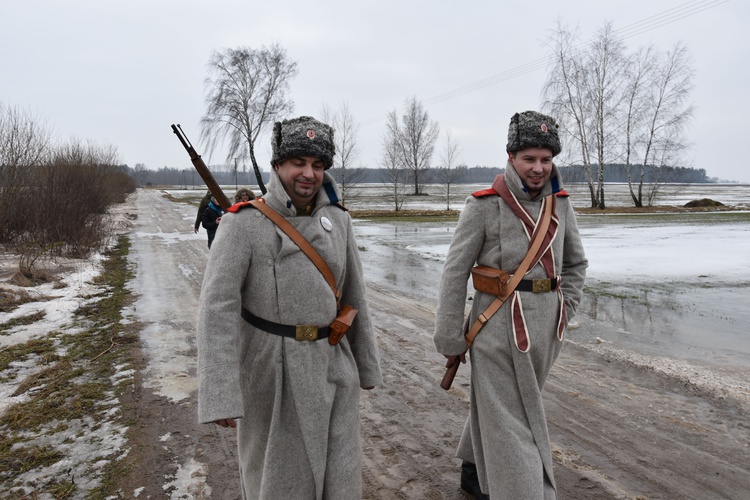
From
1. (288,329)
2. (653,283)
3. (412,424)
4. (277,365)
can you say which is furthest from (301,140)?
(653,283)

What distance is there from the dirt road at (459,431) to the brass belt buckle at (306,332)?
1505mm

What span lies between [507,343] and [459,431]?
161 centimetres

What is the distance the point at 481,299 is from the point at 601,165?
34874 mm

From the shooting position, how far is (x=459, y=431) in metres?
4.01

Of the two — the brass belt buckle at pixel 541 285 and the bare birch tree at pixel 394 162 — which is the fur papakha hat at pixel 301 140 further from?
the bare birch tree at pixel 394 162

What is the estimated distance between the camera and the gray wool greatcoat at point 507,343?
257cm

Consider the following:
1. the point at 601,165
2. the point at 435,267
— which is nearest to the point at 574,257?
the point at 435,267

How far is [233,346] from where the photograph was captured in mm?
2150

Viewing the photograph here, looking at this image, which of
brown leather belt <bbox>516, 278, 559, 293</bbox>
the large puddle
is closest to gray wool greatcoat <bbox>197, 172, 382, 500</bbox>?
brown leather belt <bbox>516, 278, 559, 293</bbox>

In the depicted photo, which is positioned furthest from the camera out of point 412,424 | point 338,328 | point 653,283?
point 653,283

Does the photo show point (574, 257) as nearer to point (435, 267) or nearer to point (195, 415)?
point (195, 415)

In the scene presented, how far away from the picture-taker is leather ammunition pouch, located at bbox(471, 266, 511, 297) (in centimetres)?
271

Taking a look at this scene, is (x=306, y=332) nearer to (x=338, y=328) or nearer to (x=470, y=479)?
(x=338, y=328)

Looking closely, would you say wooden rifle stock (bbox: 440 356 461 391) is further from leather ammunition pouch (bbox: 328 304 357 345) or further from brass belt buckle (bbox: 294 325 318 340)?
brass belt buckle (bbox: 294 325 318 340)
